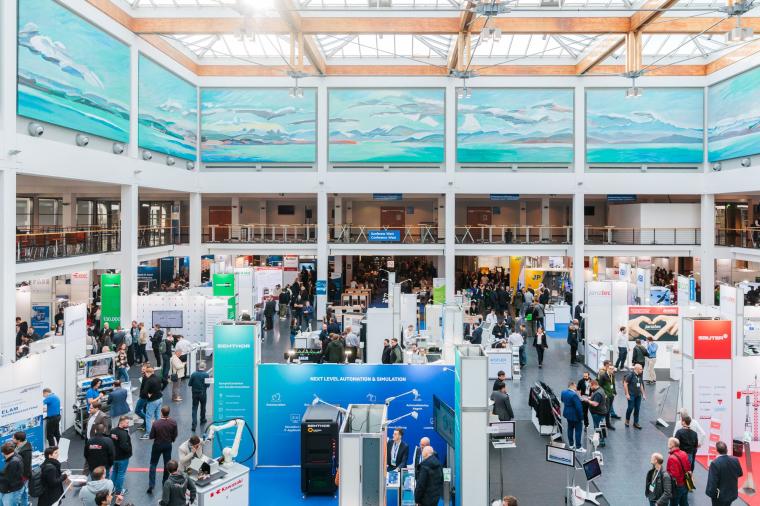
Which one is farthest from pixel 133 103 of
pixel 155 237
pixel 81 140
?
pixel 155 237

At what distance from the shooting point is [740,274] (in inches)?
1084

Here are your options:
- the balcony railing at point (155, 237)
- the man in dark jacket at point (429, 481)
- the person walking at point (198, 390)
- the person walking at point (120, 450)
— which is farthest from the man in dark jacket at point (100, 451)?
the balcony railing at point (155, 237)

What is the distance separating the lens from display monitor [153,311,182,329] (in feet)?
60.2

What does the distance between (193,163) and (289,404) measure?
17.7m

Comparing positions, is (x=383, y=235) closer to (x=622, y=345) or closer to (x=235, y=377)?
(x=622, y=345)

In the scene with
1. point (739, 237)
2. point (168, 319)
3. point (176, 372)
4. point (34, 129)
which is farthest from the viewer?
point (739, 237)

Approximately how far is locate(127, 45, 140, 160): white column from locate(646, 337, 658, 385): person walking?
53.1ft

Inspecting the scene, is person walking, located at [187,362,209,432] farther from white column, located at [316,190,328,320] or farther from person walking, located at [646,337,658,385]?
white column, located at [316,190,328,320]

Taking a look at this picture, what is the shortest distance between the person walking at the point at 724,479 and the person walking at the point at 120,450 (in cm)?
785

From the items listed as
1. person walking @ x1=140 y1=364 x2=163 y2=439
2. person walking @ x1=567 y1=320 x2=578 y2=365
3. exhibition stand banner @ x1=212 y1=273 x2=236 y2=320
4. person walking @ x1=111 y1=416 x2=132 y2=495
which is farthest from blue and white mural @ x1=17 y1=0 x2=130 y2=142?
person walking @ x1=567 y1=320 x2=578 y2=365

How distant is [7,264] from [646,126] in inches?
918

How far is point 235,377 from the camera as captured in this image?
10.3 meters

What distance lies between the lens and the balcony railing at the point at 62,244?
1445 centimetres

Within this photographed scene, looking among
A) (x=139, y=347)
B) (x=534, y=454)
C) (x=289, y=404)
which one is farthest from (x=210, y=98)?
(x=534, y=454)
